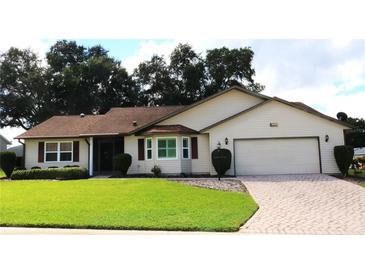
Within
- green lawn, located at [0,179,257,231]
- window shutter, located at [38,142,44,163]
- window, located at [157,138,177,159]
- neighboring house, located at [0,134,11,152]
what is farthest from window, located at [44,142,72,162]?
neighboring house, located at [0,134,11,152]

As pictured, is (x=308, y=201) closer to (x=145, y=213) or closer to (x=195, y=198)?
(x=195, y=198)

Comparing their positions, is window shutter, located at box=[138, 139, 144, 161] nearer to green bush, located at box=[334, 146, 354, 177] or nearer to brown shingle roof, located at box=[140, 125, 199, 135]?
brown shingle roof, located at box=[140, 125, 199, 135]

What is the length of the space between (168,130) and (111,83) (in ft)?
86.9

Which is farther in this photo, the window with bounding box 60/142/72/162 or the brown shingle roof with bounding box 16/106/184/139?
the window with bounding box 60/142/72/162

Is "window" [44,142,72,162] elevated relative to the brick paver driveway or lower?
elevated

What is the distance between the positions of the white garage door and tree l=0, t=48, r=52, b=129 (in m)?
30.6

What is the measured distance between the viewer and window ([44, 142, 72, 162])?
Answer: 24125mm

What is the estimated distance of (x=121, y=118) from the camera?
1007 inches

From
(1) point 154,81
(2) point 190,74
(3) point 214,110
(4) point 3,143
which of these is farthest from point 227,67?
(4) point 3,143

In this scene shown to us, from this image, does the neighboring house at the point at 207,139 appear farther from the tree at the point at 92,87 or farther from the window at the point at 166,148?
the tree at the point at 92,87

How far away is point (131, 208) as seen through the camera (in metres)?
10.3

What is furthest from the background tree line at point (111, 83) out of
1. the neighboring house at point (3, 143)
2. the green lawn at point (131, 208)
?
the green lawn at point (131, 208)

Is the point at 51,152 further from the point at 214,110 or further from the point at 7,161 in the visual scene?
the point at 214,110
